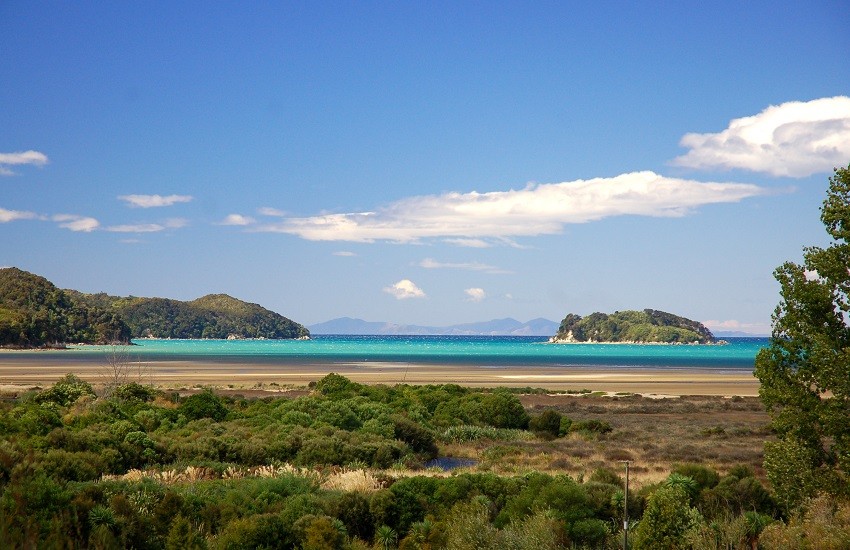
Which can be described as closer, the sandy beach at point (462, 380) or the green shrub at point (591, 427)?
the green shrub at point (591, 427)

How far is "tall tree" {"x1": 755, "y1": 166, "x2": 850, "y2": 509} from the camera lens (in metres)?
13.5

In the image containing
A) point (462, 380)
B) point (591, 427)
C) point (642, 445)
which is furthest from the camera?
point (462, 380)

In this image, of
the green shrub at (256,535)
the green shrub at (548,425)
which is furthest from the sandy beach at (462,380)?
the green shrub at (256,535)

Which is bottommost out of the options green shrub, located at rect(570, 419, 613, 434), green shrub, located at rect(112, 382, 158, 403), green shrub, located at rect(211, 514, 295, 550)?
green shrub, located at rect(570, 419, 613, 434)

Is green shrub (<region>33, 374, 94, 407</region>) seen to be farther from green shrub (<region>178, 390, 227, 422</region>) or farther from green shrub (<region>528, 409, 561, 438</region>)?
green shrub (<region>528, 409, 561, 438</region>)

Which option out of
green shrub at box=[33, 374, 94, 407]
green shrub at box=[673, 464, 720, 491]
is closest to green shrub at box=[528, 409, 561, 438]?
green shrub at box=[673, 464, 720, 491]

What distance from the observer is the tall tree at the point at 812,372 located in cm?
1348

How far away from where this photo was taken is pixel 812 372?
14219 mm

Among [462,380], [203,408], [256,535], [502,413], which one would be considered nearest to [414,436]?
[203,408]

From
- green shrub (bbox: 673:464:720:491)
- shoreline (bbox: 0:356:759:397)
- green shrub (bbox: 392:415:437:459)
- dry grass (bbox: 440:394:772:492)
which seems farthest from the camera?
shoreline (bbox: 0:356:759:397)

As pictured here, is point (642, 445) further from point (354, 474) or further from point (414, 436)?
point (354, 474)

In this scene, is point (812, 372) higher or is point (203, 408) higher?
point (812, 372)

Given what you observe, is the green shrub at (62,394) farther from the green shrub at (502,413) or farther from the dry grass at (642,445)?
the green shrub at (502,413)

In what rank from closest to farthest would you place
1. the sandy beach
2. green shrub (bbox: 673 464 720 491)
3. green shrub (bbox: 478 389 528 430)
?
green shrub (bbox: 673 464 720 491) → green shrub (bbox: 478 389 528 430) → the sandy beach
